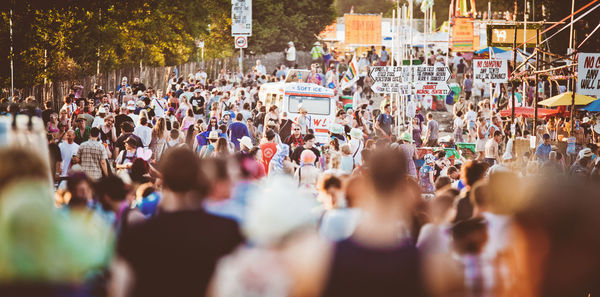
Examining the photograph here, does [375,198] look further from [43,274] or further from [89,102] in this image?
[89,102]

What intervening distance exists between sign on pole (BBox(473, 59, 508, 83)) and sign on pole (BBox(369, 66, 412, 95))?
373 centimetres

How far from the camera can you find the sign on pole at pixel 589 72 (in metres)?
17.6

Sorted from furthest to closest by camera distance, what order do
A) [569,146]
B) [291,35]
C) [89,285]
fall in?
[291,35] → [569,146] → [89,285]

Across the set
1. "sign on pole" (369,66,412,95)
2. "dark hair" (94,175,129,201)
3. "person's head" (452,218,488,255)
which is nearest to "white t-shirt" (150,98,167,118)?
"sign on pole" (369,66,412,95)

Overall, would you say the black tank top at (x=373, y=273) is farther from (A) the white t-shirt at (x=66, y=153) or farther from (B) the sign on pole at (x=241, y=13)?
(B) the sign on pole at (x=241, y=13)

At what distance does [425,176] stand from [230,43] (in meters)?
38.6

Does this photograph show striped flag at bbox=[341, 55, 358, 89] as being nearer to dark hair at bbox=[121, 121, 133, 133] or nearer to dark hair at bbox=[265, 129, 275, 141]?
dark hair at bbox=[265, 129, 275, 141]

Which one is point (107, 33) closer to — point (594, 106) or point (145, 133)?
point (145, 133)

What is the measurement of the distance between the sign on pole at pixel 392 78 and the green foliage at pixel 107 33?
9074mm

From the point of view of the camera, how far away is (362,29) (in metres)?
46.2

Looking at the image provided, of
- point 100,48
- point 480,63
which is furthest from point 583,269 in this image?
point 100,48

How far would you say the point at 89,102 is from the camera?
2312 centimetres

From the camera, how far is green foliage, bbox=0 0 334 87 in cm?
2358

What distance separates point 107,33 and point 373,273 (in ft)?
96.3
